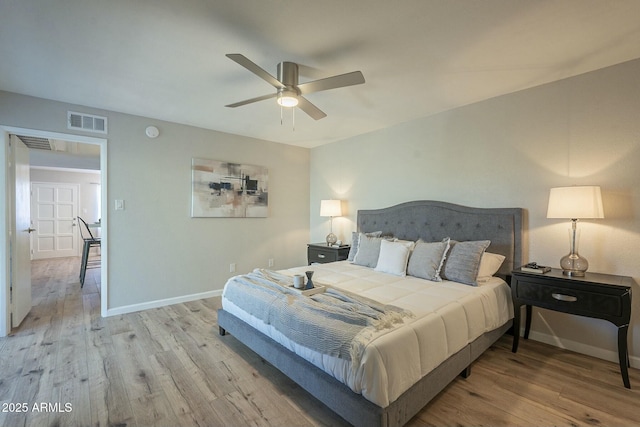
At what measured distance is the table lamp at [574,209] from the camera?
2.27 metres

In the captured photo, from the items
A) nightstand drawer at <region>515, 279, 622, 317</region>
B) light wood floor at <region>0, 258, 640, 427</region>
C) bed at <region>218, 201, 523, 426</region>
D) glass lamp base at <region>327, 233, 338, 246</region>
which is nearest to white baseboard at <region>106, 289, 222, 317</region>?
light wood floor at <region>0, 258, 640, 427</region>

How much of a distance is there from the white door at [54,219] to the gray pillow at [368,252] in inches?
329

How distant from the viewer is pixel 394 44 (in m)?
2.08

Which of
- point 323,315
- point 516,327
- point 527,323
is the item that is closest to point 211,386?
point 323,315

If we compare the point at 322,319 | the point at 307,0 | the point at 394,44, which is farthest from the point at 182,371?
the point at 394,44

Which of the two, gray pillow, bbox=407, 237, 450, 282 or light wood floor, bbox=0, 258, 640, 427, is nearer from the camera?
light wood floor, bbox=0, 258, 640, 427

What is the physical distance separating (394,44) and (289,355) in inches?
91.8

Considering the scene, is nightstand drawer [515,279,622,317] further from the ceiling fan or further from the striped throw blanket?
the ceiling fan

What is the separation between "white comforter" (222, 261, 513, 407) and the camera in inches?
59.2

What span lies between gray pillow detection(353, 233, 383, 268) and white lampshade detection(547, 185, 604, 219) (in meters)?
1.69

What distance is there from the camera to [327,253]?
4.32m

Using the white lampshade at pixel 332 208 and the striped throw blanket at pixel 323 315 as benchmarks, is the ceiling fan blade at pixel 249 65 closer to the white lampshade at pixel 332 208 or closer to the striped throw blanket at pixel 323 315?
the striped throw blanket at pixel 323 315

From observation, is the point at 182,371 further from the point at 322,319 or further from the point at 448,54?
the point at 448,54

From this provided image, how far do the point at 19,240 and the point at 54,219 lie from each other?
5.70 metres
